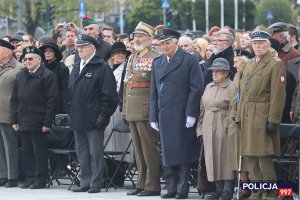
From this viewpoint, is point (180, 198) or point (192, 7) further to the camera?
point (192, 7)

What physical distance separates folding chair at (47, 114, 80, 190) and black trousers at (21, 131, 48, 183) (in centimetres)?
15

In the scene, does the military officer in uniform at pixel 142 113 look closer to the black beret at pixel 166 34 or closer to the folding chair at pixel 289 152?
the black beret at pixel 166 34

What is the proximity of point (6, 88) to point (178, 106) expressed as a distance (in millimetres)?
3386

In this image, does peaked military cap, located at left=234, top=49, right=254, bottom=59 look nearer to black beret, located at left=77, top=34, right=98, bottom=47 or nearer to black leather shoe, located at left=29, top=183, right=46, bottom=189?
black beret, located at left=77, top=34, right=98, bottom=47

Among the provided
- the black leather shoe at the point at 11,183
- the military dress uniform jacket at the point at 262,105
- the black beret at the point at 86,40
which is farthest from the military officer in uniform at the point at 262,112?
the black leather shoe at the point at 11,183

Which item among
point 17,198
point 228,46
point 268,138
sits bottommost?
point 17,198

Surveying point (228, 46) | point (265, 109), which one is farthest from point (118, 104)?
point (265, 109)

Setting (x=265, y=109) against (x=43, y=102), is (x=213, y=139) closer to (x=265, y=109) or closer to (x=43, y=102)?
(x=265, y=109)

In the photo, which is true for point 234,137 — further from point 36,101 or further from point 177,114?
point 36,101

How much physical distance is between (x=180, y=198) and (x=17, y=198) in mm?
2320

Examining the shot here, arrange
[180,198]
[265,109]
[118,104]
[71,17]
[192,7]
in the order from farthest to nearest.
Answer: [192,7]
[71,17]
[118,104]
[180,198]
[265,109]

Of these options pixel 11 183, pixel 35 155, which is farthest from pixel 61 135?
pixel 11 183

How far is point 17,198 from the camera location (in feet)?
49.4

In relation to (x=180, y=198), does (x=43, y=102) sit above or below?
above
